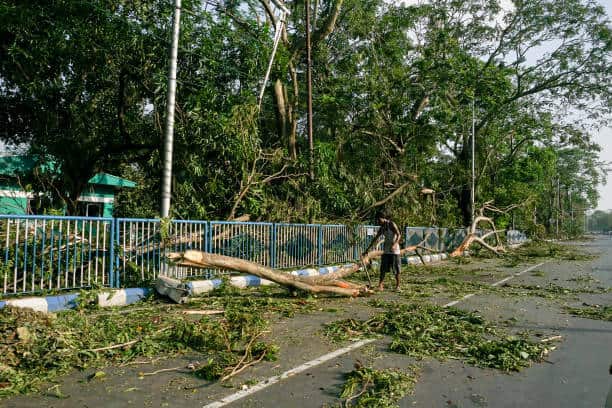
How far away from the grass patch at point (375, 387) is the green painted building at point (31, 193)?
1122 cm

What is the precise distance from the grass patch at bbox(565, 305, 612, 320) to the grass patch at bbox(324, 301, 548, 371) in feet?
7.13

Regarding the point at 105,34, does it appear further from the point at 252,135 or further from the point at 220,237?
the point at 220,237

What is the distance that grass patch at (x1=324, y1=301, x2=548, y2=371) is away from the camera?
511 centimetres

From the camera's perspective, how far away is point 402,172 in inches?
784

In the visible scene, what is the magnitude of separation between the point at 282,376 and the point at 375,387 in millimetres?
929

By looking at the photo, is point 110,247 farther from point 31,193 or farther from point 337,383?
point 31,193

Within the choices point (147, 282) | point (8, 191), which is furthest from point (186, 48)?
point (8, 191)

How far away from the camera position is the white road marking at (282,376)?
375 cm

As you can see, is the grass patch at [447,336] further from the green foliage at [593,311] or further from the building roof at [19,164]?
the building roof at [19,164]

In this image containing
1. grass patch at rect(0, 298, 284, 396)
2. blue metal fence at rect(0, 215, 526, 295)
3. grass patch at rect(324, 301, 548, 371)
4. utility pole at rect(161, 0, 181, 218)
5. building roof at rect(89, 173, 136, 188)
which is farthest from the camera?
building roof at rect(89, 173, 136, 188)

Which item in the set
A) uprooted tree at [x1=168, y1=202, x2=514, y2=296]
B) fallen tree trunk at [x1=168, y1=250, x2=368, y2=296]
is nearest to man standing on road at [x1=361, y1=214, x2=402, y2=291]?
uprooted tree at [x1=168, y1=202, x2=514, y2=296]

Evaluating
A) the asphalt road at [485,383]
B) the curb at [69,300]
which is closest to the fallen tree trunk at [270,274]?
the curb at [69,300]

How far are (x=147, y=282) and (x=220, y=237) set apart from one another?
96.0 inches

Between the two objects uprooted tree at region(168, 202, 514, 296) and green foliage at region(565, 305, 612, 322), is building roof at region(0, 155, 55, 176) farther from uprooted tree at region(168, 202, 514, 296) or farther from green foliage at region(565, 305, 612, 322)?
A: green foliage at region(565, 305, 612, 322)
